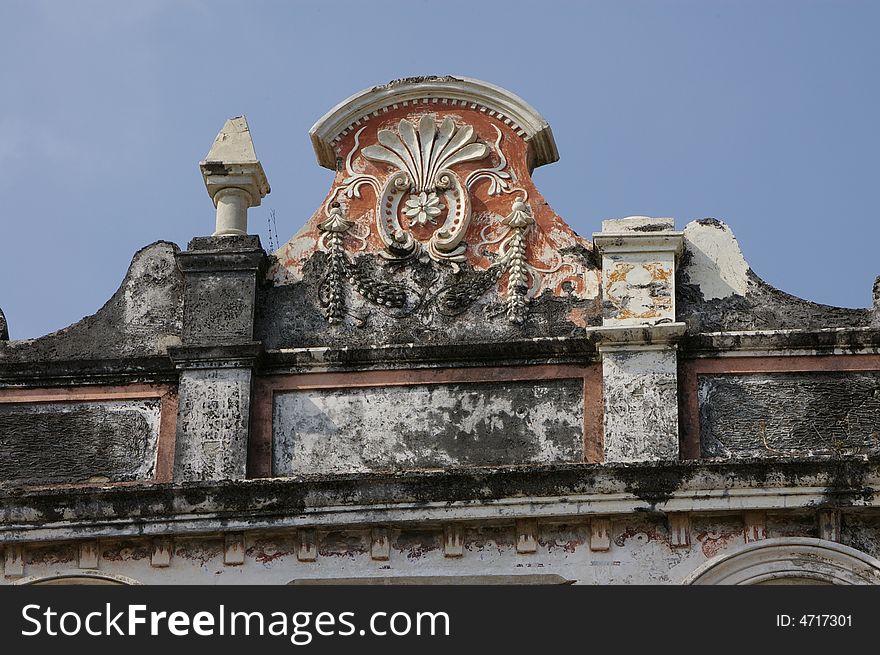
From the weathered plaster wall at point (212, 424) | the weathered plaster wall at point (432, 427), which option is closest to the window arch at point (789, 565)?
the weathered plaster wall at point (432, 427)

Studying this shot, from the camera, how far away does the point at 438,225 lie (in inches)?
667

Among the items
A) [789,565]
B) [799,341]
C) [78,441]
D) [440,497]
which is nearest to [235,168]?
[78,441]

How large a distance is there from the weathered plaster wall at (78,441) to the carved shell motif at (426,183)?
2044mm

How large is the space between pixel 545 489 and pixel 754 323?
77.1 inches

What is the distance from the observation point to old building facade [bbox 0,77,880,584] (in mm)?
15453

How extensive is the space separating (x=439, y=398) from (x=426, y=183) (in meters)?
1.63

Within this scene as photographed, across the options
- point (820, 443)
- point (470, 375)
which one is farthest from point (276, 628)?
point (820, 443)

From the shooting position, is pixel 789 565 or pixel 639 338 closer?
pixel 789 565

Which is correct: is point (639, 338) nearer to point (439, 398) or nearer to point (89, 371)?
point (439, 398)

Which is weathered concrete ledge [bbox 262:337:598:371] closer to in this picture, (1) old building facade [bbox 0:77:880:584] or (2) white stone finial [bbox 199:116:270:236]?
(1) old building facade [bbox 0:77:880:584]

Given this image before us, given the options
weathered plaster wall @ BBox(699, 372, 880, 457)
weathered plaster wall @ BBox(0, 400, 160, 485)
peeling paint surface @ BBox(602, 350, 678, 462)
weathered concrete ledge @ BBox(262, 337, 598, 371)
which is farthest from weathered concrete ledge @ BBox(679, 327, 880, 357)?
weathered plaster wall @ BBox(0, 400, 160, 485)

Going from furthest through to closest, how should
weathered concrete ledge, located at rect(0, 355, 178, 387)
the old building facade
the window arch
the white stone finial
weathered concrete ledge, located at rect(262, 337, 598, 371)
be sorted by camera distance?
the white stone finial → weathered concrete ledge, located at rect(0, 355, 178, 387) → weathered concrete ledge, located at rect(262, 337, 598, 371) → the old building facade → the window arch

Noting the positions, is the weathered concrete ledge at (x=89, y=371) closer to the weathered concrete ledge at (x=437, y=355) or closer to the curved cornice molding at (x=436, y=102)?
the weathered concrete ledge at (x=437, y=355)

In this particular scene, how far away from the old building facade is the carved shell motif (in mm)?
19
